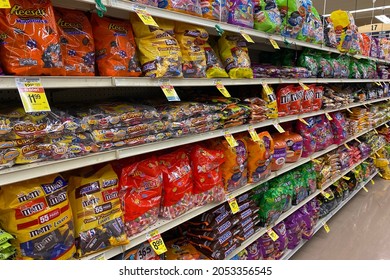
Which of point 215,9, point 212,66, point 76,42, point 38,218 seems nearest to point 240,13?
point 215,9

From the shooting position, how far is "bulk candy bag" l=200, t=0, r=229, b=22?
1.61 meters

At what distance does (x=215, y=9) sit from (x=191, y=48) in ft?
0.94

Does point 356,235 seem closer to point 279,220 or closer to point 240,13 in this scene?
point 279,220

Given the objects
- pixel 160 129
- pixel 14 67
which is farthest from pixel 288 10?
pixel 14 67

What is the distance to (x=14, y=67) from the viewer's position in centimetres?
96

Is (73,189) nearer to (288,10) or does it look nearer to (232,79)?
(232,79)

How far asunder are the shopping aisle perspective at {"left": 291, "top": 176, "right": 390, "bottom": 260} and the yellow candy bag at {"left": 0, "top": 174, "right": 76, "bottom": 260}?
2273mm

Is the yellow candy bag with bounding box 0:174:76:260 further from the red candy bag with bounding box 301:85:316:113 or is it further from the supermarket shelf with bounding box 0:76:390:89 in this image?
the red candy bag with bounding box 301:85:316:113

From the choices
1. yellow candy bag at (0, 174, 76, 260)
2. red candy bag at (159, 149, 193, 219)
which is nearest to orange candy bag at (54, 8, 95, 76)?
yellow candy bag at (0, 174, 76, 260)

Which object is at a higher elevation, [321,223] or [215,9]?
[215,9]

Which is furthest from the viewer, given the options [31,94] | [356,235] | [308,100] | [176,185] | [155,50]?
[356,235]

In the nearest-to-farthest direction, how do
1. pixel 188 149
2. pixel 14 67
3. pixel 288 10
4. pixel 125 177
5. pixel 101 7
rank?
pixel 14 67, pixel 101 7, pixel 125 177, pixel 188 149, pixel 288 10

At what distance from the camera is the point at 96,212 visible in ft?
4.14
